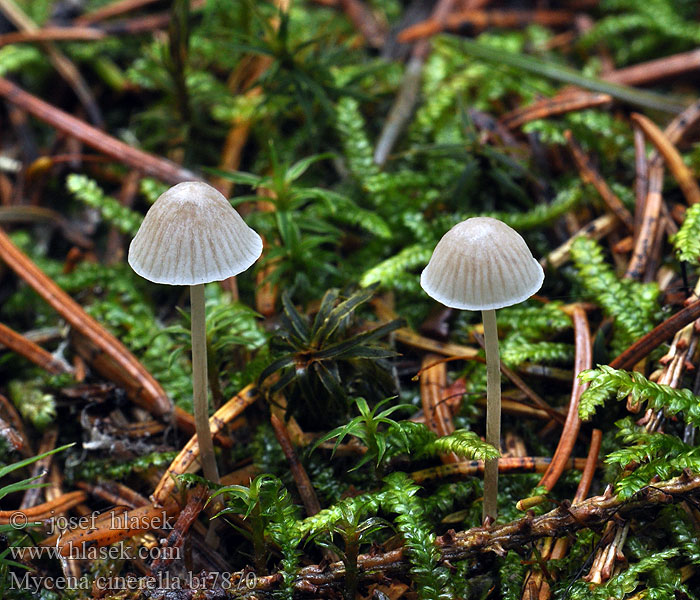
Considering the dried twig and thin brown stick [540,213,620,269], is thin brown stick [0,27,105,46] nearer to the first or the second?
thin brown stick [540,213,620,269]

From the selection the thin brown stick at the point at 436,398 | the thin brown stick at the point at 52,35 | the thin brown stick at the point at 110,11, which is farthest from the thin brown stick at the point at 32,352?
the thin brown stick at the point at 110,11

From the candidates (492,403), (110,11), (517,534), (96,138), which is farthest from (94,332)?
(110,11)

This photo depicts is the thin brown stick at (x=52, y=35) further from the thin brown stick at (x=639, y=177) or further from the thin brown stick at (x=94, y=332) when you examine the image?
the thin brown stick at (x=639, y=177)

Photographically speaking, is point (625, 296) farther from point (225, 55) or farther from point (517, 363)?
point (225, 55)

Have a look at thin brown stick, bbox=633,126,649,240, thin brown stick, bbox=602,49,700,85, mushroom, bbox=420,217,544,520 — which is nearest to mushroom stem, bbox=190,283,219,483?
mushroom, bbox=420,217,544,520

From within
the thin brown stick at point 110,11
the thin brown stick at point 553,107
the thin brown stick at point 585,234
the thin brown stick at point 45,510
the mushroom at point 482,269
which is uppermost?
→ the thin brown stick at point 110,11

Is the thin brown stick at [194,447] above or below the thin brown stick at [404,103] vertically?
below

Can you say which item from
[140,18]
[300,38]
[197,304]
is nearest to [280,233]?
[197,304]
